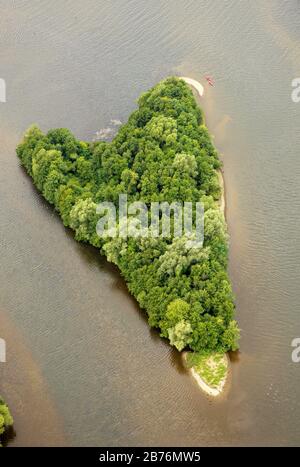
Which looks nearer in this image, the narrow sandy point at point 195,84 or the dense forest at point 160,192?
the dense forest at point 160,192

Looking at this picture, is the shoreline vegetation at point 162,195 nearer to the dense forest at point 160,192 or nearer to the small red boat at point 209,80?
the dense forest at point 160,192

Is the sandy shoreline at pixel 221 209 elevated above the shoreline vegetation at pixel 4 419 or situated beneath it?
elevated above

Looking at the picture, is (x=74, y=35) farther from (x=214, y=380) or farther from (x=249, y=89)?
(x=214, y=380)

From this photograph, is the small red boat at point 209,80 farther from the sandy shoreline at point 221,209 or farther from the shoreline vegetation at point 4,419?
the shoreline vegetation at point 4,419

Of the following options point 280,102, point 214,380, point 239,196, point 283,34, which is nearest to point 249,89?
point 280,102

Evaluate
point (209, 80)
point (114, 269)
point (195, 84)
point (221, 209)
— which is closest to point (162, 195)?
point (221, 209)

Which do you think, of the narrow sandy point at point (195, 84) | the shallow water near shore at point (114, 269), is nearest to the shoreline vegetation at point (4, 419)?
the shallow water near shore at point (114, 269)

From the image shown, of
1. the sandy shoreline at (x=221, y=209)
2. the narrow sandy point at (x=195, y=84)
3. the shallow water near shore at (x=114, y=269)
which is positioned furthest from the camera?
the narrow sandy point at (x=195, y=84)

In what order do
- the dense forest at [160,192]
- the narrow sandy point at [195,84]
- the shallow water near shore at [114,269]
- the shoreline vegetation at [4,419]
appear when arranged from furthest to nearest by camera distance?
1. the narrow sandy point at [195,84]
2. the dense forest at [160,192]
3. the shallow water near shore at [114,269]
4. the shoreline vegetation at [4,419]
